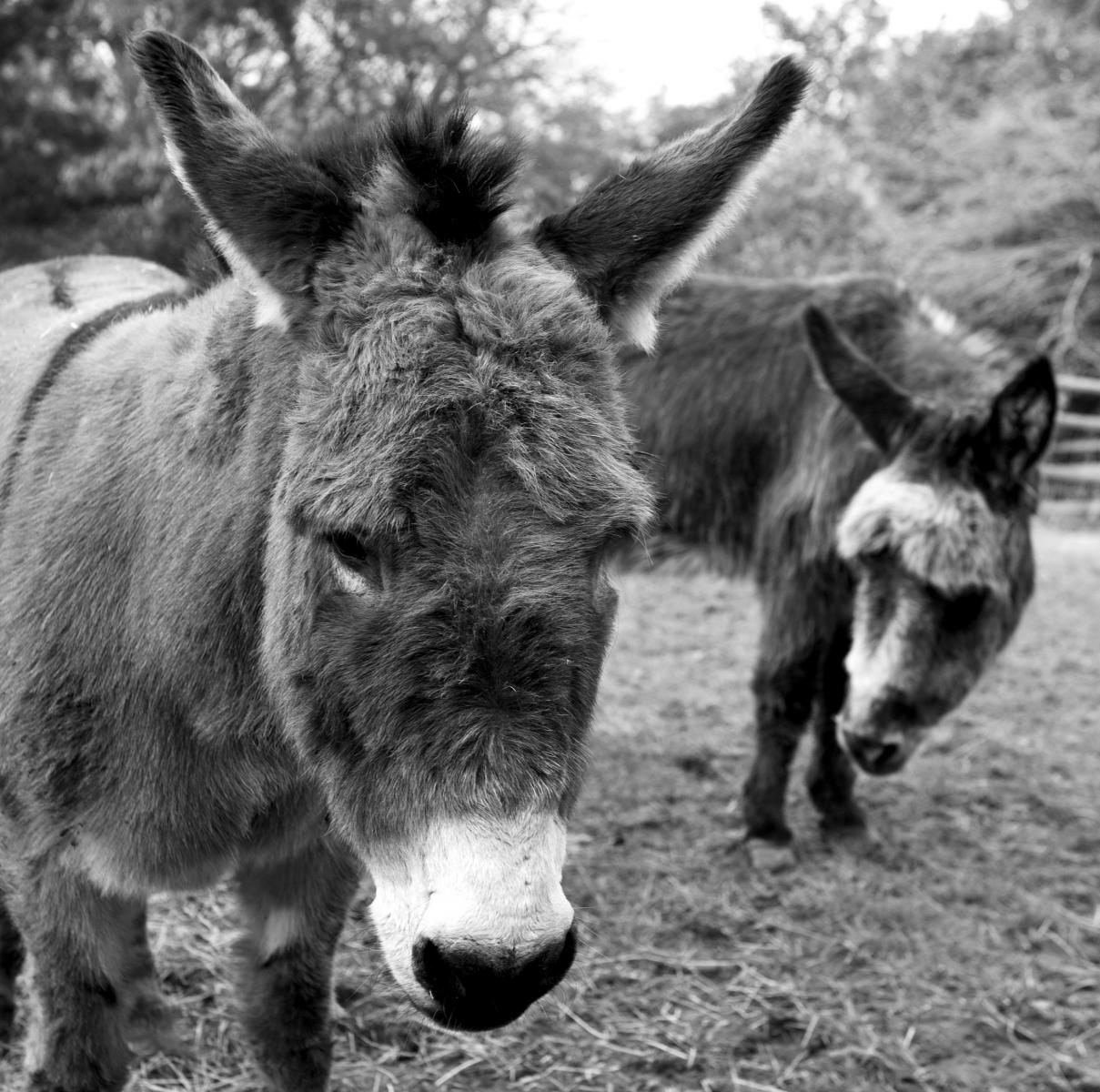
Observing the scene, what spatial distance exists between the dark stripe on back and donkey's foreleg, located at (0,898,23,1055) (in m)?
1.31

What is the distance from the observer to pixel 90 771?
2283 millimetres

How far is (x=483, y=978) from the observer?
161cm

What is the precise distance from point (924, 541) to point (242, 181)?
3.19 m

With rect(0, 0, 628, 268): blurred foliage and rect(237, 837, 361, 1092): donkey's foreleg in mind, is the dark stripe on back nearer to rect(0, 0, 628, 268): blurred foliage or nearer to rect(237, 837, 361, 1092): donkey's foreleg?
rect(237, 837, 361, 1092): donkey's foreleg

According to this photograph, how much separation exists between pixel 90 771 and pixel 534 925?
111cm

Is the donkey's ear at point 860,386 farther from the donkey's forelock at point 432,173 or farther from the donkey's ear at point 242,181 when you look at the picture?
the donkey's ear at point 242,181

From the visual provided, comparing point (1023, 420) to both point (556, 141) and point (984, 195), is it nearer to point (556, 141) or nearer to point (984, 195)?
point (556, 141)

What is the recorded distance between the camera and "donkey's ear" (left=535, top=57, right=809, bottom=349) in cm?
222

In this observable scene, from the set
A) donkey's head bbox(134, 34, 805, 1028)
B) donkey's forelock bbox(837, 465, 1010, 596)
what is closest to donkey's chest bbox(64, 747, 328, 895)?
donkey's head bbox(134, 34, 805, 1028)

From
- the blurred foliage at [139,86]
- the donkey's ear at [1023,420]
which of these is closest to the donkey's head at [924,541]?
the donkey's ear at [1023,420]

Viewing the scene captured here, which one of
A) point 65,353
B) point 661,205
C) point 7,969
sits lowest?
point 7,969

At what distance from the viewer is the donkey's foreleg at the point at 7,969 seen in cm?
318

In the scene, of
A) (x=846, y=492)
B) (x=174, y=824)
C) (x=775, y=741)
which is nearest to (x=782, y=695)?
(x=775, y=741)

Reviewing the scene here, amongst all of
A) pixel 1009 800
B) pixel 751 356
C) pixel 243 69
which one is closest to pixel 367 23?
pixel 243 69
